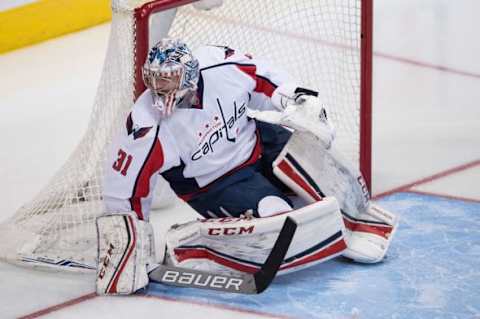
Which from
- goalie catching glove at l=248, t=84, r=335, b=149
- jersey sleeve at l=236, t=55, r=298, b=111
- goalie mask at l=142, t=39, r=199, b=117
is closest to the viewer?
goalie mask at l=142, t=39, r=199, b=117

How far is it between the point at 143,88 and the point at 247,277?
668 millimetres

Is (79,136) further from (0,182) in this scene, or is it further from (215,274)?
(215,274)

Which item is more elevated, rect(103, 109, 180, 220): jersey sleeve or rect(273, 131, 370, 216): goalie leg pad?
rect(103, 109, 180, 220): jersey sleeve

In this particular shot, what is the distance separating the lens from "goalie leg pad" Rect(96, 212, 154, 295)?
3.91 m

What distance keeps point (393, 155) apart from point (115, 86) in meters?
1.35

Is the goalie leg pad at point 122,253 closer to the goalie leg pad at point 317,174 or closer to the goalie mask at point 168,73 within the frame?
the goalie mask at point 168,73

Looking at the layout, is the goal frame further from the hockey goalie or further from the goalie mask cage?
the hockey goalie

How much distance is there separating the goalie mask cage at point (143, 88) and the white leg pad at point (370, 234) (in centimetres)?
34

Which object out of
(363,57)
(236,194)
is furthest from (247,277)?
(363,57)

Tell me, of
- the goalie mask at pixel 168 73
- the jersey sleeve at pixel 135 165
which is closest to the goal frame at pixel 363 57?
the goalie mask at pixel 168 73

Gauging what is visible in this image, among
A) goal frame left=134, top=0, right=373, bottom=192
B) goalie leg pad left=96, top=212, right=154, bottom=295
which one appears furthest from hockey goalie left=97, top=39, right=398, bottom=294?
goal frame left=134, top=0, right=373, bottom=192

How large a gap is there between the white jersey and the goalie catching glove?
0.19ft

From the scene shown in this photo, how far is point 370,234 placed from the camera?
4176 mm

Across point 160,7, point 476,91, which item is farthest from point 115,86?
point 476,91
